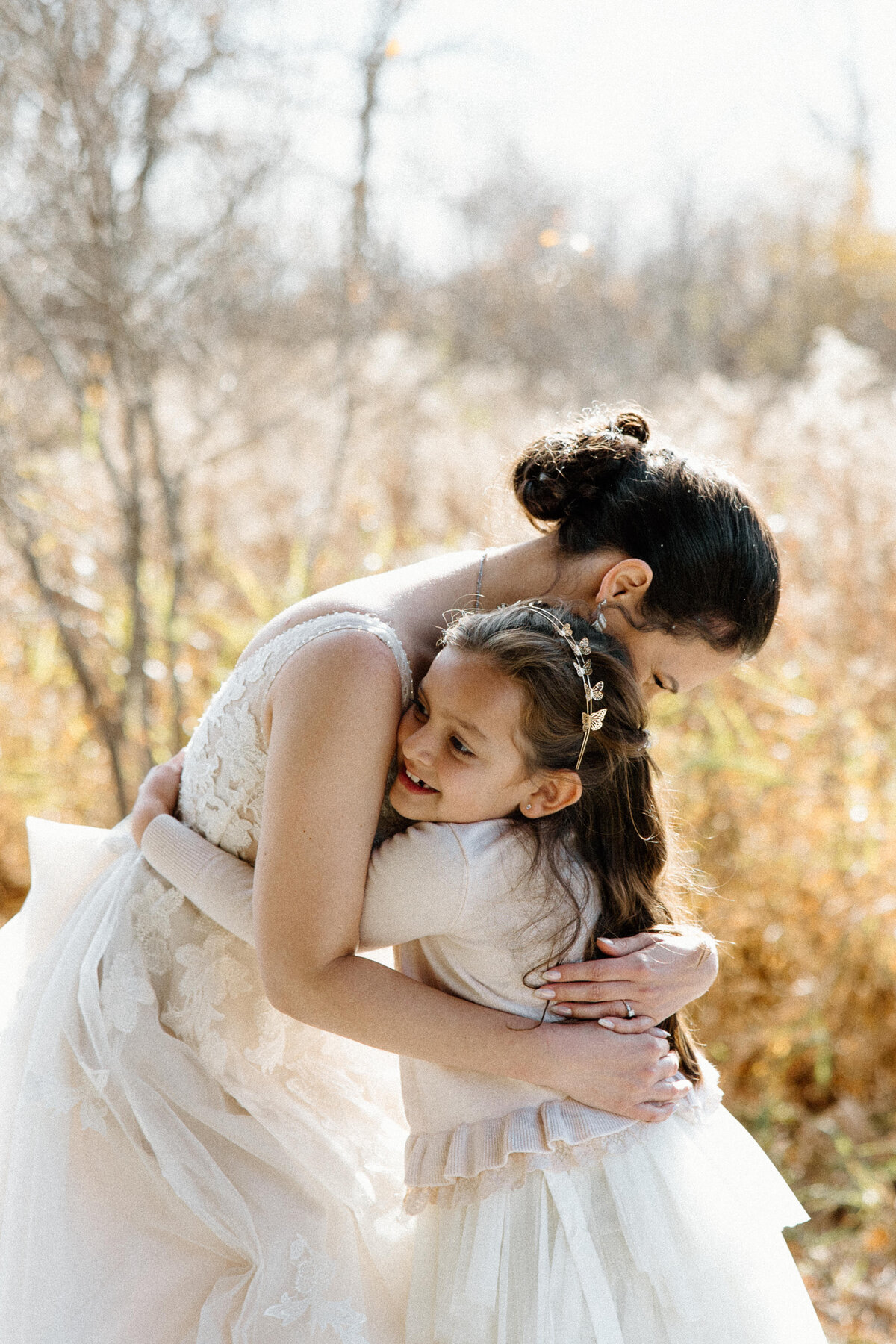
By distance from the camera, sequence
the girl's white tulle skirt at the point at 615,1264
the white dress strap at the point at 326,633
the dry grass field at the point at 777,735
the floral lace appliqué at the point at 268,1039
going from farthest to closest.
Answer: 1. the dry grass field at the point at 777,735
2. the floral lace appliqué at the point at 268,1039
3. the white dress strap at the point at 326,633
4. the girl's white tulle skirt at the point at 615,1264

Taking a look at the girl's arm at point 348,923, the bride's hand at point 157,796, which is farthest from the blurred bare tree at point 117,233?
the girl's arm at point 348,923

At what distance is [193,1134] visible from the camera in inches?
53.1

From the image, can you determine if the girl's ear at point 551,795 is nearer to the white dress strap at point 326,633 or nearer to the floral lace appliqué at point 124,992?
the white dress strap at point 326,633

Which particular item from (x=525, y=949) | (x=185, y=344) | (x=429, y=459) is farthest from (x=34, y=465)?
(x=525, y=949)

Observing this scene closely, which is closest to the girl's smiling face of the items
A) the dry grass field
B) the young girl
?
the young girl

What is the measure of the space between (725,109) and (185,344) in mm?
3422

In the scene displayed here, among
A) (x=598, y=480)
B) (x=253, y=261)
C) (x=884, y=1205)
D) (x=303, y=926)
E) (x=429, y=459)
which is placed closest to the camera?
(x=303, y=926)

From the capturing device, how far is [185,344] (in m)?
3.75

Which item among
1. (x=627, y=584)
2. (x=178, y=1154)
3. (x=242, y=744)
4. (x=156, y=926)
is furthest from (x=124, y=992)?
(x=627, y=584)

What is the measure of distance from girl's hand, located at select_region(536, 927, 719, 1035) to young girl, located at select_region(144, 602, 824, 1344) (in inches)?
1.1

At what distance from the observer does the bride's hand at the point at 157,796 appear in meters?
1.52

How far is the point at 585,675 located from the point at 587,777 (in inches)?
5.4

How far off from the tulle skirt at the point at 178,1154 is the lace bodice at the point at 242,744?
0.12 meters

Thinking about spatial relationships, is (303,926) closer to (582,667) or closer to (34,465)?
(582,667)
